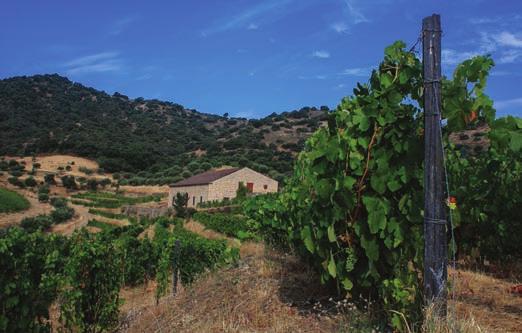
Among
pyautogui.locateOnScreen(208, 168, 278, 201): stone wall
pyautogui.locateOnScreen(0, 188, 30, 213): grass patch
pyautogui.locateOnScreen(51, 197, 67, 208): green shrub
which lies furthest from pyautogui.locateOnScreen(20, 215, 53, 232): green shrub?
pyautogui.locateOnScreen(208, 168, 278, 201): stone wall

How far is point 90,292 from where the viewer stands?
770 centimetres

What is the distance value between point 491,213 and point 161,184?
61142mm

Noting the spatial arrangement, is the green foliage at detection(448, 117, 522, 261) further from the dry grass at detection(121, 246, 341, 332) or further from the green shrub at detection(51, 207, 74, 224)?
the green shrub at detection(51, 207, 74, 224)

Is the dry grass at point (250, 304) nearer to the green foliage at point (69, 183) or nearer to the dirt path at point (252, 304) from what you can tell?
the dirt path at point (252, 304)

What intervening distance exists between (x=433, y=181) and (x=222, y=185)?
4367cm

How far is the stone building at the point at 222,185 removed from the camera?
46.6 m

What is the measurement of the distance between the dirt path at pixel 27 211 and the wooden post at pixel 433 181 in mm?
37171

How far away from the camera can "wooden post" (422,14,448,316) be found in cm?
365

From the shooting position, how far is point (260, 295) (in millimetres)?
5449

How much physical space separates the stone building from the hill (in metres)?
10.0

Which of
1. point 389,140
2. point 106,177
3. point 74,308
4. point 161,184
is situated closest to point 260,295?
point 389,140

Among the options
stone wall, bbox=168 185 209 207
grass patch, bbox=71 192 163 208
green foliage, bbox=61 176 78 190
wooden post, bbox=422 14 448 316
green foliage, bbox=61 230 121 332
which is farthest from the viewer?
green foliage, bbox=61 176 78 190

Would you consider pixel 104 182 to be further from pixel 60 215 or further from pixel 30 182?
pixel 60 215

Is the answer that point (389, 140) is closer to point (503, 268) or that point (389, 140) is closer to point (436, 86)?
point (436, 86)
